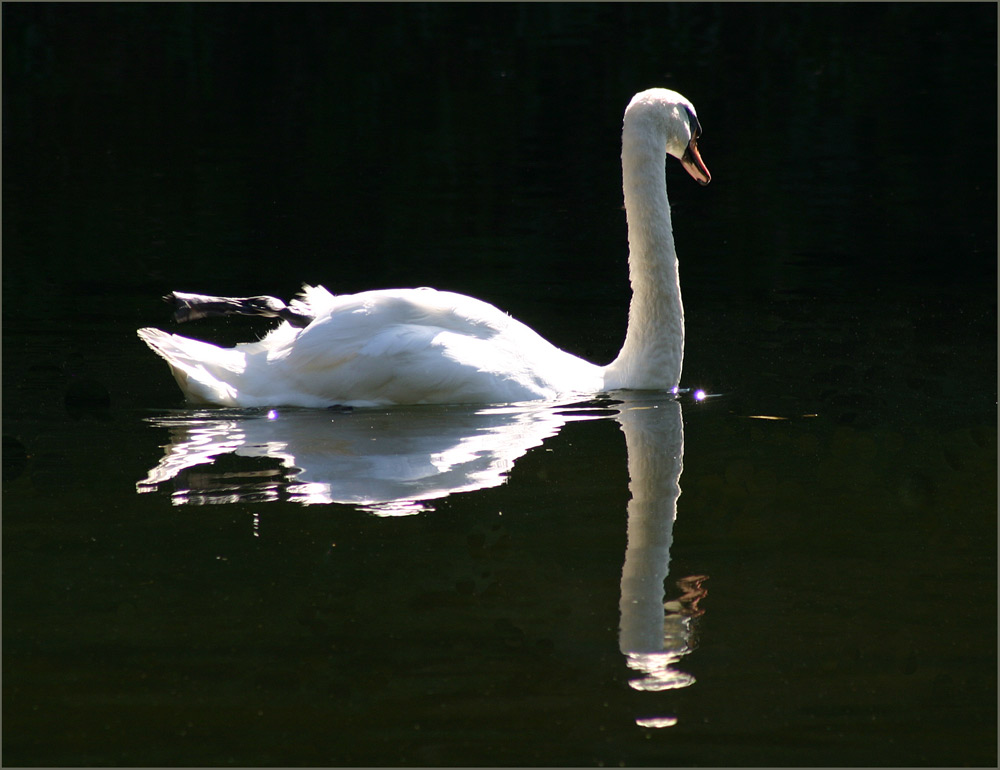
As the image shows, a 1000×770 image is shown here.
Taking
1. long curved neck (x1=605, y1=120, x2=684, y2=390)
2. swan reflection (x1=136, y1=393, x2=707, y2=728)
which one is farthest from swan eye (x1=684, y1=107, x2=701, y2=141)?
swan reflection (x1=136, y1=393, x2=707, y2=728)

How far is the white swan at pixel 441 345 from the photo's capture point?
24.8ft

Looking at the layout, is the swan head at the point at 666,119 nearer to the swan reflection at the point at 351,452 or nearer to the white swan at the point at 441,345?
the white swan at the point at 441,345

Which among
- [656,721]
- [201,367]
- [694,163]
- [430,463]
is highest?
[694,163]

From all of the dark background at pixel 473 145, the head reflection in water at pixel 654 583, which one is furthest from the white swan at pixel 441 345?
the dark background at pixel 473 145

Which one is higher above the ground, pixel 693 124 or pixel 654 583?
pixel 693 124

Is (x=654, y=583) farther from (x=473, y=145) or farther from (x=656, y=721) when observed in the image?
(x=473, y=145)

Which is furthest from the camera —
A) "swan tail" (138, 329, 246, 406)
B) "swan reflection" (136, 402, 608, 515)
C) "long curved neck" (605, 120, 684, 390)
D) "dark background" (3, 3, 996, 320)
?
"dark background" (3, 3, 996, 320)

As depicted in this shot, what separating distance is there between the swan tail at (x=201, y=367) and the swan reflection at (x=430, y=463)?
0.34 ft

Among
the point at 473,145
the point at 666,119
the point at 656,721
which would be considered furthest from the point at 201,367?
the point at 473,145

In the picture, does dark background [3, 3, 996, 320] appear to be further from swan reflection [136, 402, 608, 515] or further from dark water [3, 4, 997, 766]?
swan reflection [136, 402, 608, 515]

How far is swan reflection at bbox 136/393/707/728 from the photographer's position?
502 centimetres

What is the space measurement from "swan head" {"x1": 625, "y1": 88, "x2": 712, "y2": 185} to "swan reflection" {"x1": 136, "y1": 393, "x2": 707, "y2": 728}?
147 cm

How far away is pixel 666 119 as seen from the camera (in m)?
8.28

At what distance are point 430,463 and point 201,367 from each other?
1.81m
